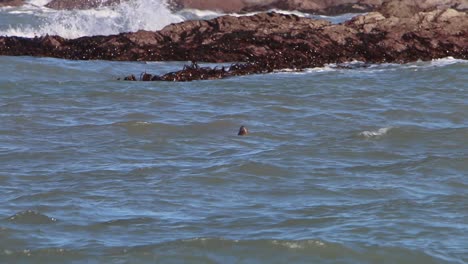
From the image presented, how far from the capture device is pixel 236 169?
10.7 metres

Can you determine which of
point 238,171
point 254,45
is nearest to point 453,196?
point 238,171

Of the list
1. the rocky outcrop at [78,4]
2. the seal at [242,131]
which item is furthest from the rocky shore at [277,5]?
the seal at [242,131]

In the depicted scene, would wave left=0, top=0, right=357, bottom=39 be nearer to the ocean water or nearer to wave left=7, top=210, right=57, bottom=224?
the ocean water

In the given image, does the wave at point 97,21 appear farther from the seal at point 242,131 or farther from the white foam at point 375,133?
the white foam at point 375,133

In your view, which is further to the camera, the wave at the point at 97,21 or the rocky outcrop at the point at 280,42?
the wave at the point at 97,21

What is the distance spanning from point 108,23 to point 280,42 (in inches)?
321

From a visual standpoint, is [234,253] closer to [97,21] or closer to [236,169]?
[236,169]

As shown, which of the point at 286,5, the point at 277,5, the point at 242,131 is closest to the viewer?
the point at 242,131

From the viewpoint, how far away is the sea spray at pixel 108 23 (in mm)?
26078

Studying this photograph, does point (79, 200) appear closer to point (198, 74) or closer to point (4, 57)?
point (198, 74)

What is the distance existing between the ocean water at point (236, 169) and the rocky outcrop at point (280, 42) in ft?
6.52

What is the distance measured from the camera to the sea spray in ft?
85.6

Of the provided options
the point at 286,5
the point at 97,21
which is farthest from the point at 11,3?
the point at 97,21

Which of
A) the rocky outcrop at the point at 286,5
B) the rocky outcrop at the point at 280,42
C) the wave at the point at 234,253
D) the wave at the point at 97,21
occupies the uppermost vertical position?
the wave at the point at 234,253
